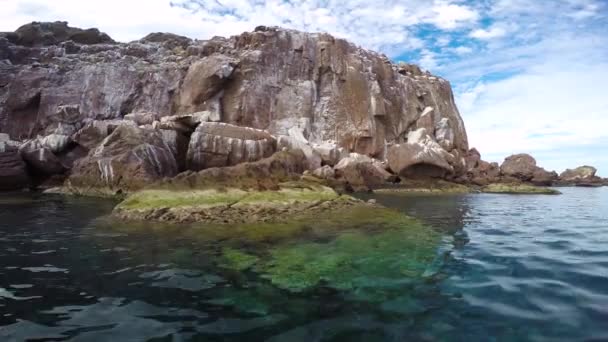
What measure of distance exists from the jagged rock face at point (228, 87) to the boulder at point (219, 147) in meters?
14.0

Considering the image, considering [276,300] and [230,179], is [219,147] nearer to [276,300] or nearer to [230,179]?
[230,179]

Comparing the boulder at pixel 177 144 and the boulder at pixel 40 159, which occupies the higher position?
the boulder at pixel 177 144

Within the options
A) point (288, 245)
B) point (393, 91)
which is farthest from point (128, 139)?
point (393, 91)

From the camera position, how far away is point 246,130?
37688mm

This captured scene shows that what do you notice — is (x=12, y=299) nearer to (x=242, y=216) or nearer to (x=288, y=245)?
(x=288, y=245)

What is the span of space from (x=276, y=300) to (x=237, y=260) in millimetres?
2982

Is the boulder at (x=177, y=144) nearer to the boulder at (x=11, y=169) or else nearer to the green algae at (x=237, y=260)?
the boulder at (x=11, y=169)

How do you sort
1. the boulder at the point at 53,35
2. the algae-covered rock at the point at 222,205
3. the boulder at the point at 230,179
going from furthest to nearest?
the boulder at the point at 53,35
the boulder at the point at 230,179
the algae-covered rock at the point at 222,205

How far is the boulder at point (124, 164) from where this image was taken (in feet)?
100

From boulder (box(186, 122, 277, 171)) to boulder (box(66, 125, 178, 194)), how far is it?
1.99 meters

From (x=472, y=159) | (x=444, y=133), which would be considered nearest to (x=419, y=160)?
(x=444, y=133)

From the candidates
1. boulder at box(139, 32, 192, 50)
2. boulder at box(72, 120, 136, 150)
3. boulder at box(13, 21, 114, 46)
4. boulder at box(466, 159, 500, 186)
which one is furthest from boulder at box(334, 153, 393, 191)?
boulder at box(13, 21, 114, 46)

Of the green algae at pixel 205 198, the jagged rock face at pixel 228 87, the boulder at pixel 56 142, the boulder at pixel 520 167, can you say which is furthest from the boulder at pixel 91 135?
the boulder at pixel 520 167

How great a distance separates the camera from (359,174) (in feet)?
133
